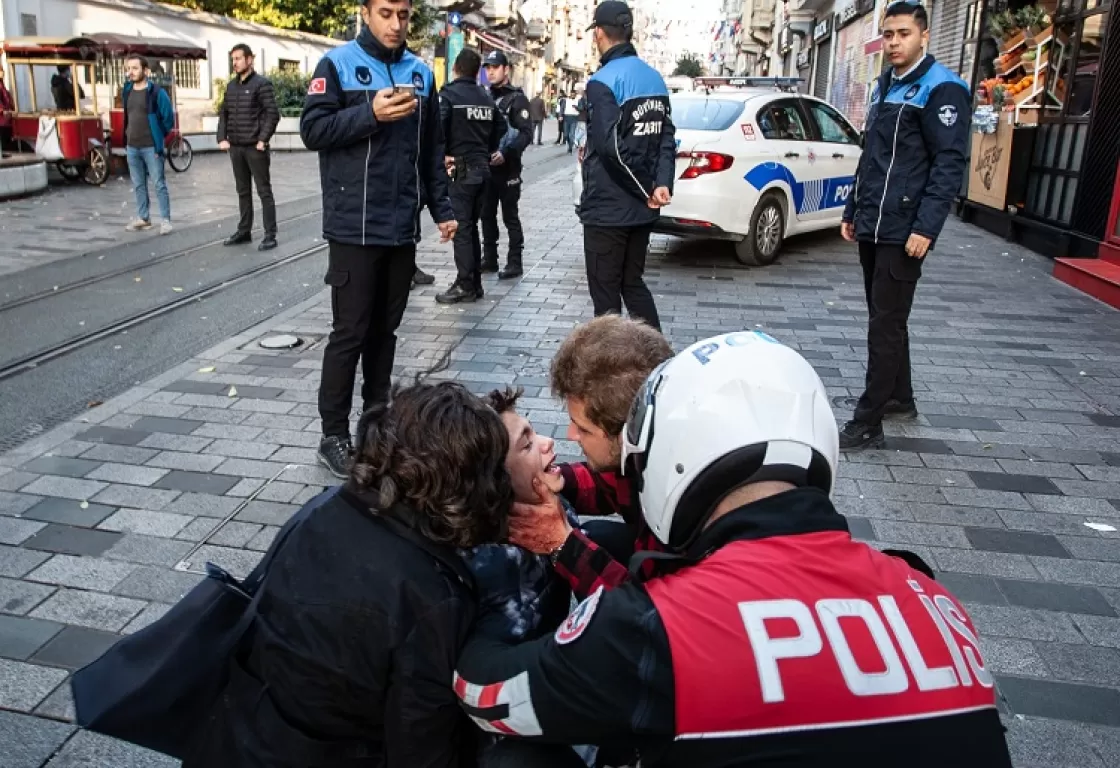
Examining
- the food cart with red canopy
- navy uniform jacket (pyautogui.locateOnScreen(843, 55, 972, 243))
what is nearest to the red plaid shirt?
navy uniform jacket (pyautogui.locateOnScreen(843, 55, 972, 243))

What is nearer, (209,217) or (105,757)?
(105,757)

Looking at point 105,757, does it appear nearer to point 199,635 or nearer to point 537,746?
point 199,635

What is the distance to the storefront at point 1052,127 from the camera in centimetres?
940

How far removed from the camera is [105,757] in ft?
8.02

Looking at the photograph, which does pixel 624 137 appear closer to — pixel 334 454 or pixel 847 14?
pixel 334 454

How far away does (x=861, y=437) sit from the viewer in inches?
187

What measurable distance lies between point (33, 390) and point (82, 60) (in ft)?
47.3

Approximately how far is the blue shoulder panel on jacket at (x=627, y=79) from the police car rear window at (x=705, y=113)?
13.3ft

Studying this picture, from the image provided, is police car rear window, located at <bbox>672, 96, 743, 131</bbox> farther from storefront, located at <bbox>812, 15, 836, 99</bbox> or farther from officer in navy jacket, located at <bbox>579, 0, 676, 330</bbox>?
storefront, located at <bbox>812, 15, 836, 99</bbox>

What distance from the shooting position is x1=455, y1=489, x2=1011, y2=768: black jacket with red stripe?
1.16 metres

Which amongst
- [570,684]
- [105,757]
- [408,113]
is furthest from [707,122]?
[570,684]

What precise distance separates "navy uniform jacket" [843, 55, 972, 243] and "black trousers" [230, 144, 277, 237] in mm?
6689

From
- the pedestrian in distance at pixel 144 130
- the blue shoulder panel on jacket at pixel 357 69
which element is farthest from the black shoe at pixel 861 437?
the pedestrian in distance at pixel 144 130

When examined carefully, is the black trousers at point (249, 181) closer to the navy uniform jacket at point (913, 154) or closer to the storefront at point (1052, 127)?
the navy uniform jacket at point (913, 154)
